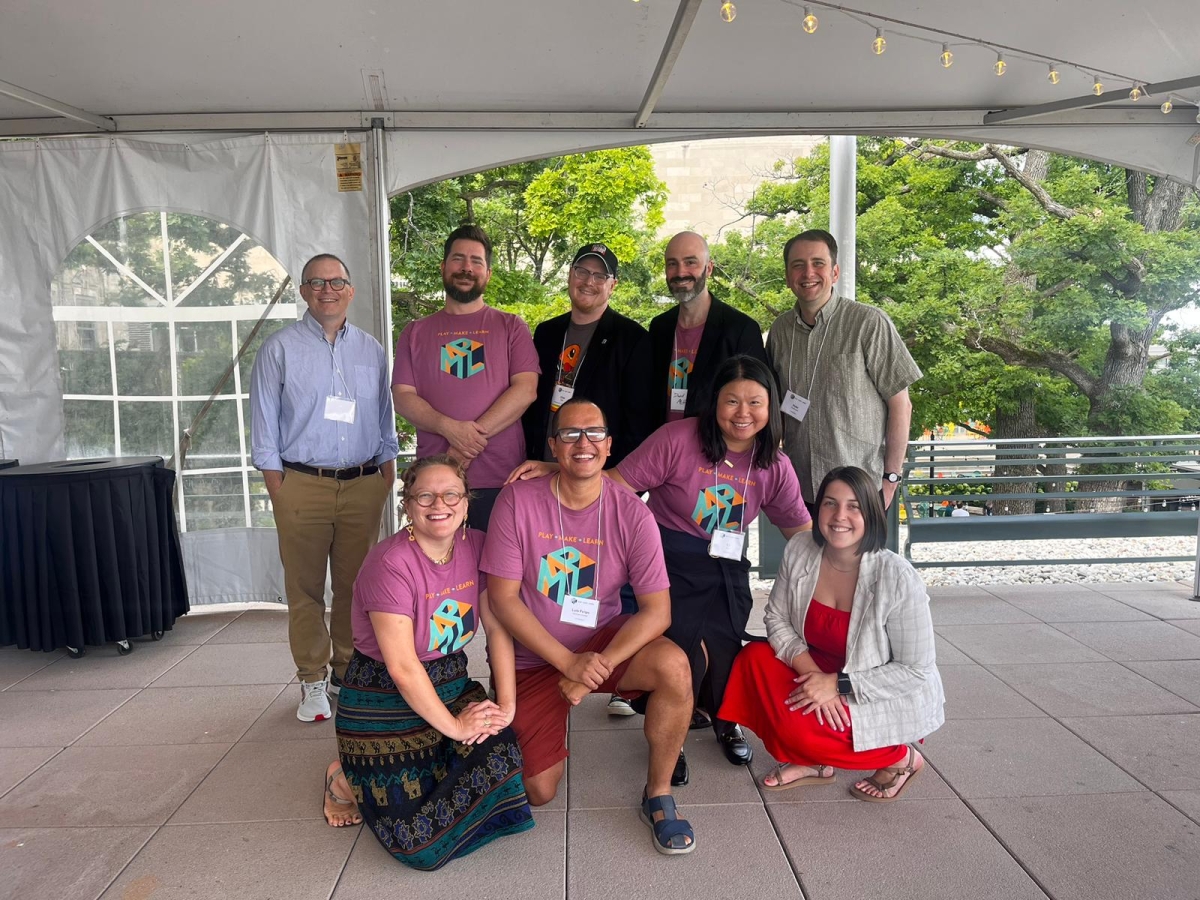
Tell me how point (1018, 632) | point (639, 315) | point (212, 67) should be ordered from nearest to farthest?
point (212, 67) < point (1018, 632) < point (639, 315)

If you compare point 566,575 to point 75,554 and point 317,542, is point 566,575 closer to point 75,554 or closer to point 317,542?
point 317,542

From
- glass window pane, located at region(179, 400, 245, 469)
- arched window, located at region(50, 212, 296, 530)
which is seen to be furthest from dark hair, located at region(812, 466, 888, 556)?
glass window pane, located at region(179, 400, 245, 469)

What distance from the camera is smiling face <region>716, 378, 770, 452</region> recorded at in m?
2.69

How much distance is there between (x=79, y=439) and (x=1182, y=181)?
5441 mm

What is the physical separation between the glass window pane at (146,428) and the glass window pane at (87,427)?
0.06 meters

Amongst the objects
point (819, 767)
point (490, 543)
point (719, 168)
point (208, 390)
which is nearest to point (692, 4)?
point (490, 543)

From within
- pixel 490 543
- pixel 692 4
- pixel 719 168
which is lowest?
pixel 490 543

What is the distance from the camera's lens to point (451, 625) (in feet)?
7.84

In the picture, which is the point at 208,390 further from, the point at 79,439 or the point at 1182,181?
the point at 1182,181

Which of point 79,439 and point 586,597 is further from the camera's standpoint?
point 79,439

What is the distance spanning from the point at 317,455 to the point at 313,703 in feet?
2.89

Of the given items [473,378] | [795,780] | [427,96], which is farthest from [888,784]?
[427,96]

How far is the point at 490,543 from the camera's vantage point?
2.46 m

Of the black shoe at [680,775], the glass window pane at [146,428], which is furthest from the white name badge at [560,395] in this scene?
the glass window pane at [146,428]
